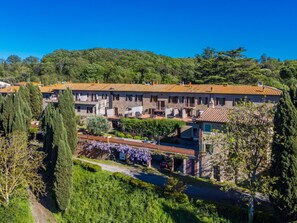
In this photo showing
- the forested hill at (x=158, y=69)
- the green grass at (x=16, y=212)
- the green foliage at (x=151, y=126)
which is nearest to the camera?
the green grass at (x=16, y=212)

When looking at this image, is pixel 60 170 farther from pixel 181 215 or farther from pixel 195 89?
pixel 195 89

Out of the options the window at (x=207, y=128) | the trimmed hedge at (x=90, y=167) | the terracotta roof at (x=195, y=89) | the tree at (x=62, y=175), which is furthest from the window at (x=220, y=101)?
the tree at (x=62, y=175)

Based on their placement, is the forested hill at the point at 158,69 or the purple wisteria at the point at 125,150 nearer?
the purple wisteria at the point at 125,150

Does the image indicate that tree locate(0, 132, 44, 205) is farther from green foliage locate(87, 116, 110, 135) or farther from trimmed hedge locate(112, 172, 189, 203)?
green foliage locate(87, 116, 110, 135)

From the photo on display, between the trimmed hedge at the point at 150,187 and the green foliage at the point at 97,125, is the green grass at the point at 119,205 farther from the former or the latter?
the green foliage at the point at 97,125

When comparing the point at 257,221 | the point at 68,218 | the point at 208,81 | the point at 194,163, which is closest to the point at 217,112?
the point at 194,163

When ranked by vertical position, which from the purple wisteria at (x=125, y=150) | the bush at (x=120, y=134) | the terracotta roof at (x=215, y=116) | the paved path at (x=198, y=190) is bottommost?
the paved path at (x=198, y=190)

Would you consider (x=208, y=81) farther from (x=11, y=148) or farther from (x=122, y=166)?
(x=11, y=148)

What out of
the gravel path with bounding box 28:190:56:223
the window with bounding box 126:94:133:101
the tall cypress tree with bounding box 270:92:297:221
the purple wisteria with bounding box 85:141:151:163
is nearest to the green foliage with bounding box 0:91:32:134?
the purple wisteria with bounding box 85:141:151:163

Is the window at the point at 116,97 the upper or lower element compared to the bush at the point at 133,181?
upper
